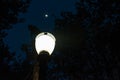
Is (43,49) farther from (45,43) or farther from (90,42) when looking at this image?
(90,42)

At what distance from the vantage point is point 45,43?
4.23 m

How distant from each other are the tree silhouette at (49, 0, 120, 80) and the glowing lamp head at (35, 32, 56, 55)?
39.8 ft

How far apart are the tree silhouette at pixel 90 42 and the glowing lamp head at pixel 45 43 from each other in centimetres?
1212

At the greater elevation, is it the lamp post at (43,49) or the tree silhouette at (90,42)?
the tree silhouette at (90,42)

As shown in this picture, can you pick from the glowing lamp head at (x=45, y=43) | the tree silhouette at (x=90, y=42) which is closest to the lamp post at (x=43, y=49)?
the glowing lamp head at (x=45, y=43)

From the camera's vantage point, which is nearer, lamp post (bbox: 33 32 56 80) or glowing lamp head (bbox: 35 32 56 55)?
lamp post (bbox: 33 32 56 80)

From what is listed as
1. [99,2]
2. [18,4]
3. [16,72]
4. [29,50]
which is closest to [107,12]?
[99,2]

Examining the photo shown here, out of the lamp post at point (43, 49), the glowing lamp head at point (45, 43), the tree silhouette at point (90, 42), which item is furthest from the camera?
the tree silhouette at point (90, 42)

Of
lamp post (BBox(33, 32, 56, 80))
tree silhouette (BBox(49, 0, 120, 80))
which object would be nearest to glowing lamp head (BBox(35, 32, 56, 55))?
lamp post (BBox(33, 32, 56, 80))

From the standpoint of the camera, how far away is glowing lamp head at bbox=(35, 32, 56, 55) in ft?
13.7

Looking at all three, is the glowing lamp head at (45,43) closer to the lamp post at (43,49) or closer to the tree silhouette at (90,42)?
the lamp post at (43,49)

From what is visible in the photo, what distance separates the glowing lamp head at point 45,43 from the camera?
4.18 meters

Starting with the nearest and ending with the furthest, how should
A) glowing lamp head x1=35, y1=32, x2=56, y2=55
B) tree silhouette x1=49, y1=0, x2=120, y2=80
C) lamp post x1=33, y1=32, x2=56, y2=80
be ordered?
lamp post x1=33, y1=32, x2=56, y2=80, glowing lamp head x1=35, y1=32, x2=56, y2=55, tree silhouette x1=49, y1=0, x2=120, y2=80

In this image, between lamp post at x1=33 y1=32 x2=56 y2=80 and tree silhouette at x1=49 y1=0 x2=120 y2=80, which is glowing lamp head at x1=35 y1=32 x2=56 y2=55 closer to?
lamp post at x1=33 y1=32 x2=56 y2=80
